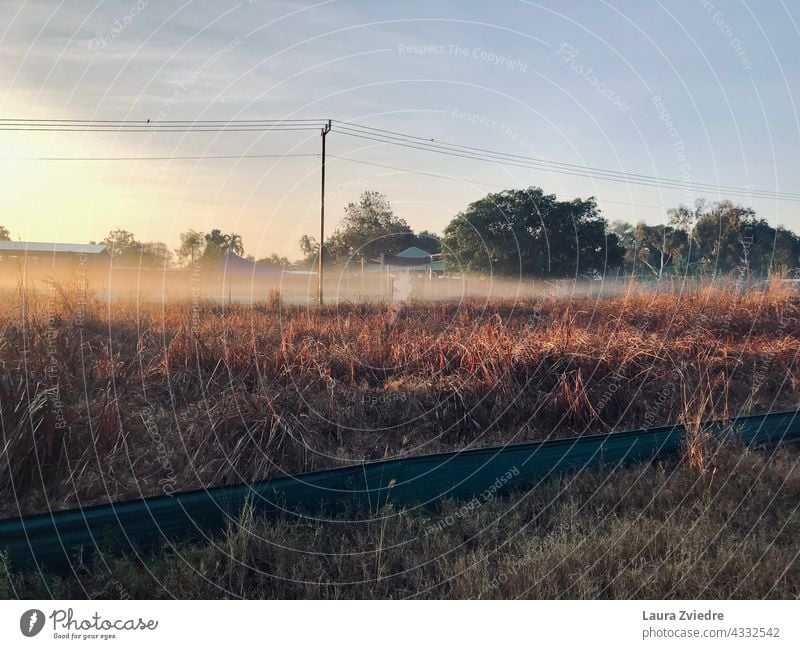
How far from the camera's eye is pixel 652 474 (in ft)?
13.0

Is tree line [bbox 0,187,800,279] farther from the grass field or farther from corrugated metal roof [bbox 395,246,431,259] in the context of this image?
the grass field

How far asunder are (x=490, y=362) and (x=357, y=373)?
135 cm

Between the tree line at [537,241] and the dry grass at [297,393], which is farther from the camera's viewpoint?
the tree line at [537,241]

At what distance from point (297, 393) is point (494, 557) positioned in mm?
2519

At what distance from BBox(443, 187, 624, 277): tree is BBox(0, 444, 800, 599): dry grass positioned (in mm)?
18333

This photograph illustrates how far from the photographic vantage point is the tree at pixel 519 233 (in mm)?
22109

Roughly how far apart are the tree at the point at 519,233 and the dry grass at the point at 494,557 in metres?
18.3

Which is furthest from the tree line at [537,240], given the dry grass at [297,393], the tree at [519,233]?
the dry grass at [297,393]

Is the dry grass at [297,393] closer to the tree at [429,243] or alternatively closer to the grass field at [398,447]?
the grass field at [398,447]

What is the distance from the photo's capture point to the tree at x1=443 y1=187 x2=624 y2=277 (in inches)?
870

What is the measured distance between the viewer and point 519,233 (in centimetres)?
2277
